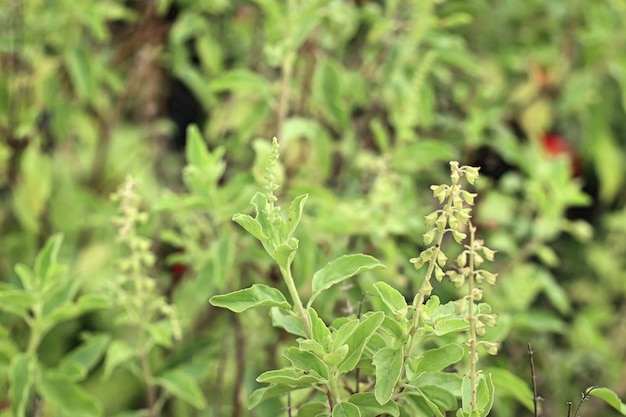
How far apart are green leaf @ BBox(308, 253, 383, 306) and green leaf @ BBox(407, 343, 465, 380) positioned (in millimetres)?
99

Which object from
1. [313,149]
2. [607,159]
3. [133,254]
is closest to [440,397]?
[133,254]

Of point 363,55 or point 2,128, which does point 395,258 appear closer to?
point 363,55

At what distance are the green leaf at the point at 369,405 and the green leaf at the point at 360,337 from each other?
0.15 ft

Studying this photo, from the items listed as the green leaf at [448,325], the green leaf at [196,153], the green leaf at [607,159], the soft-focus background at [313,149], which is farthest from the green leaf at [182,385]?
the green leaf at [607,159]

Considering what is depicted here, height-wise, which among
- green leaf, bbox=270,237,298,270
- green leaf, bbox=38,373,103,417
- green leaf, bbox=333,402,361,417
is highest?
green leaf, bbox=270,237,298,270

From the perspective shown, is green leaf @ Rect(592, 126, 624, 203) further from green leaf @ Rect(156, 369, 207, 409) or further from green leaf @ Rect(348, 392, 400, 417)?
green leaf @ Rect(348, 392, 400, 417)

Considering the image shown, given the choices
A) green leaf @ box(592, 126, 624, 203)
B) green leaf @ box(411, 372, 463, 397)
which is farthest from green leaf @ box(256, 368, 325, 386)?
green leaf @ box(592, 126, 624, 203)

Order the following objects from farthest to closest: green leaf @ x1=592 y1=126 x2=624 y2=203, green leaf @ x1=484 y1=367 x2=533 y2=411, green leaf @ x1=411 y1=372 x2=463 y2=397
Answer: green leaf @ x1=592 y1=126 x2=624 y2=203, green leaf @ x1=484 y1=367 x2=533 y2=411, green leaf @ x1=411 y1=372 x2=463 y2=397

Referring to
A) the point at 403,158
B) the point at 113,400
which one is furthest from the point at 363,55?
the point at 113,400

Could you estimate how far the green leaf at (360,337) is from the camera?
0.69 m

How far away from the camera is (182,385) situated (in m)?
1.14

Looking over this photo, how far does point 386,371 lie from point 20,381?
1.78 feet

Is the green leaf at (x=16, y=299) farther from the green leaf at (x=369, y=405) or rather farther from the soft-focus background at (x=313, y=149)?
the green leaf at (x=369, y=405)

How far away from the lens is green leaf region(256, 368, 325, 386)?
69cm
